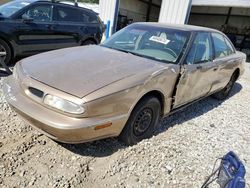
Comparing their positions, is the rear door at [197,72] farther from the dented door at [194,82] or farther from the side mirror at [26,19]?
the side mirror at [26,19]

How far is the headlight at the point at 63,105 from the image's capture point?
220 cm

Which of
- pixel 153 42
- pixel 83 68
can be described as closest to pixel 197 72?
pixel 153 42

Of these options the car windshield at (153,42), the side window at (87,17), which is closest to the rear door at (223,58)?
the car windshield at (153,42)

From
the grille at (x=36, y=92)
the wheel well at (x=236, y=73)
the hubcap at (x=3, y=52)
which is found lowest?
the hubcap at (x=3, y=52)

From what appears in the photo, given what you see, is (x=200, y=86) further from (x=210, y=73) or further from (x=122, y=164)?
(x=122, y=164)

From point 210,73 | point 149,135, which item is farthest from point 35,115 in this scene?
point 210,73

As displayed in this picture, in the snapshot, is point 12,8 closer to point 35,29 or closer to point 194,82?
point 35,29

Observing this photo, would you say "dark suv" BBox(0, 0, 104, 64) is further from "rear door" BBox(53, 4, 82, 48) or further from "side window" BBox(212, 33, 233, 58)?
"side window" BBox(212, 33, 233, 58)

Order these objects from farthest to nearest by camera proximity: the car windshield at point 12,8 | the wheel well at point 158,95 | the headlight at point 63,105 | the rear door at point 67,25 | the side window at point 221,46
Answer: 1. the rear door at point 67,25
2. the car windshield at point 12,8
3. the side window at point 221,46
4. the wheel well at point 158,95
5. the headlight at point 63,105

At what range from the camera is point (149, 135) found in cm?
322

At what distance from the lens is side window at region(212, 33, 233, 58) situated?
4.28 meters

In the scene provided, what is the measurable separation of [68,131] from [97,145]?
82 cm

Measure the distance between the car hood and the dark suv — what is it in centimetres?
270

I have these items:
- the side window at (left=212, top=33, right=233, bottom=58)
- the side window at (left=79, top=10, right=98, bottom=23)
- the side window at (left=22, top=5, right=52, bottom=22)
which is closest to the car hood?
the side window at (left=212, top=33, right=233, bottom=58)
